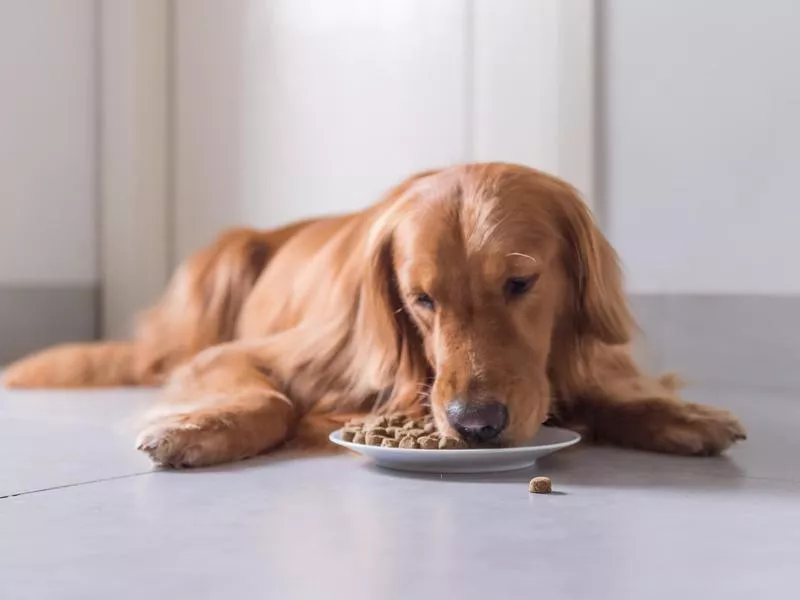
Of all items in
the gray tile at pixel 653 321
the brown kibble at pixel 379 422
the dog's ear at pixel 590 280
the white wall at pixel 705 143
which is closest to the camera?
the brown kibble at pixel 379 422

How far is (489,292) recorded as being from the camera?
5.00 feet

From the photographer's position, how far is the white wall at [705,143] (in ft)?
7.80

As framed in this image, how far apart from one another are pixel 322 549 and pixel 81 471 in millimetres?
580

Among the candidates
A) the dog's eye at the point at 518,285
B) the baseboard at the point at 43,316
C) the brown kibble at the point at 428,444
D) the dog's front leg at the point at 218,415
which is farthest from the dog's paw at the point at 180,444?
the baseboard at the point at 43,316

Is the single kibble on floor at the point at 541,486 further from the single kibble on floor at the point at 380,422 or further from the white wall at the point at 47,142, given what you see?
the white wall at the point at 47,142

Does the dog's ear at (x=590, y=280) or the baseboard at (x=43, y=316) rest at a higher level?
the dog's ear at (x=590, y=280)

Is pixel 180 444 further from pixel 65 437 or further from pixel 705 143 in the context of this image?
pixel 705 143

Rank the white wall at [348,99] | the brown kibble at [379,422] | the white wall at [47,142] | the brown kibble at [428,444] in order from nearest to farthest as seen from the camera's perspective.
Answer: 1. the brown kibble at [428,444]
2. the brown kibble at [379,422]
3. the white wall at [348,99]
4. the white wall at [47,142]

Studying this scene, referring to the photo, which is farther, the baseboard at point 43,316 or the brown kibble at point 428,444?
the baseboard at point 43,316

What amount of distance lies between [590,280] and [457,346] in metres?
0.32

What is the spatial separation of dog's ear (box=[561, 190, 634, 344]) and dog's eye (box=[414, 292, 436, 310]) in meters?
0.26

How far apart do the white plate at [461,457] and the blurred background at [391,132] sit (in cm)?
114

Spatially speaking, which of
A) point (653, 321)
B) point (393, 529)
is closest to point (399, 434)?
point (393, 529)

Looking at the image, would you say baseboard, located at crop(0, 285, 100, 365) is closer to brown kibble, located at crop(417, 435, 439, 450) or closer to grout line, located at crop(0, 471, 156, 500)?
grout line, located at crop(0, 471, 156, 500)
